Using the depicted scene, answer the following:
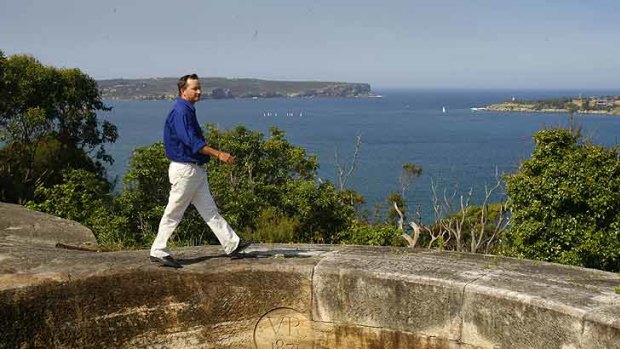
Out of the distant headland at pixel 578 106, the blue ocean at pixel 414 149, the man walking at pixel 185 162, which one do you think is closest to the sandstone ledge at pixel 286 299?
the man walking at pixel 185 162

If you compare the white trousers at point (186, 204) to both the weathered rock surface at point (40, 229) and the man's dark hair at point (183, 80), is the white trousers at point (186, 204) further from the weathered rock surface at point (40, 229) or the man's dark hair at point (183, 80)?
the weathered rock surface at point (40, 229)

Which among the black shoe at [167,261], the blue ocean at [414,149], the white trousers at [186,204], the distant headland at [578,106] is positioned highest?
the white trousers at [186,204]

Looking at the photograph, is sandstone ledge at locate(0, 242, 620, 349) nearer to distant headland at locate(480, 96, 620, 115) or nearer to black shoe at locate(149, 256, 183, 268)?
black shoe at locate(149, 256, 183, 268)

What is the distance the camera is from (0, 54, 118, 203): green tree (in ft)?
67.1

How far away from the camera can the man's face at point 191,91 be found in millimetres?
5059

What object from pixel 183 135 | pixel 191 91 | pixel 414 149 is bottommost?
pixel 414 149

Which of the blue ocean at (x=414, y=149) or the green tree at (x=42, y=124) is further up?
the green tree at (x=42, y=124)

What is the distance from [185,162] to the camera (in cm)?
505

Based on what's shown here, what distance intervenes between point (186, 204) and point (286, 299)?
3.89 feet

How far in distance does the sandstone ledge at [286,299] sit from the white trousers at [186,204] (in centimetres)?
20

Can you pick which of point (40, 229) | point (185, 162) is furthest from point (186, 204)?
point (40, 229)

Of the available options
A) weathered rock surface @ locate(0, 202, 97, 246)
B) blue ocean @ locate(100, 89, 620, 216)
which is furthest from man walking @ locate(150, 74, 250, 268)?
blue ocean @ locate(100, 89, 620, 216)

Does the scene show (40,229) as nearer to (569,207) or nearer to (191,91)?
(191,91)

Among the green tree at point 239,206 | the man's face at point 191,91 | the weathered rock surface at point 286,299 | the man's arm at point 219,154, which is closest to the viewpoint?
the weathered rock surface at point 286,299
